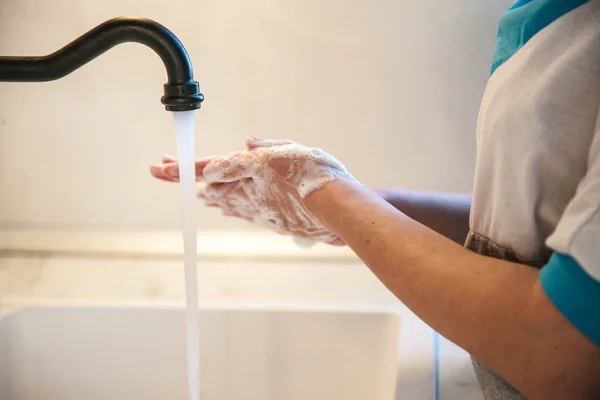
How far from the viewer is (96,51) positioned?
43 centimetres

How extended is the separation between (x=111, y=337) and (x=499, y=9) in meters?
0.70

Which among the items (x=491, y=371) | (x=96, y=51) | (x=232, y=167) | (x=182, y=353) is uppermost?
(x=96, y=51)

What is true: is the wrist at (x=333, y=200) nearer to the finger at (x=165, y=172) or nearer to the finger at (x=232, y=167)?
the finger at (x=232, y=167)

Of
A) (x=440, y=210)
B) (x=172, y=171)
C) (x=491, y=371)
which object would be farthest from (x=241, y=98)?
(x=491, y=371)

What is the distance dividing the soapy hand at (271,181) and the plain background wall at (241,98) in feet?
0.69

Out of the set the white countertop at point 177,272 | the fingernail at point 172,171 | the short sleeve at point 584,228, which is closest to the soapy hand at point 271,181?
the fingernail at point 172,171

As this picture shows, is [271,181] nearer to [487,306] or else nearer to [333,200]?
[333,200]

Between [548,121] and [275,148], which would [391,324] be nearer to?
[275,148]

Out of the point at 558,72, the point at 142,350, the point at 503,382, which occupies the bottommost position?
the point at 142,350

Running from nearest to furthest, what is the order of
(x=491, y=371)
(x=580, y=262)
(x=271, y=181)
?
(x=580, y=262) < (x=491, y=371) < (x=271, y=181)

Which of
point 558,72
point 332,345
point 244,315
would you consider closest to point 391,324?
point 332,345

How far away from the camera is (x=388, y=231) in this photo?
0.43 meters

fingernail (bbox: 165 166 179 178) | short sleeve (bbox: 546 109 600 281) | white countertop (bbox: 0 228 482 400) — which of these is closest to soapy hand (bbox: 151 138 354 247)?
fingernail (bbox: 165 166 179 178)

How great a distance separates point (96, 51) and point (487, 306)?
34 centimetres
